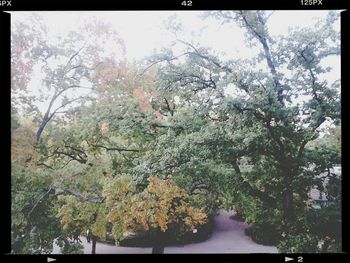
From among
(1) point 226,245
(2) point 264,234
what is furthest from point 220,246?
(2) point 264,234

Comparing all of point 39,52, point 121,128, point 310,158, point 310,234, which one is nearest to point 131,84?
point 121,128

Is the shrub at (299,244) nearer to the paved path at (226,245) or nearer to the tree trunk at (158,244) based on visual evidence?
the paved path at (226,245)

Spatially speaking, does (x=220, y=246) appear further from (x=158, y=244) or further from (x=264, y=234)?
(x=158, y=244)

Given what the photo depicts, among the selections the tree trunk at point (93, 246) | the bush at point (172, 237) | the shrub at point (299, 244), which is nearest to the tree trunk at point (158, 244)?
the bush at point (172, 237)

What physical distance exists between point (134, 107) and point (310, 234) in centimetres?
180

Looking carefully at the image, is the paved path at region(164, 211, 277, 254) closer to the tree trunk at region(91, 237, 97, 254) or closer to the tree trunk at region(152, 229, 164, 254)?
the tree trunk at region(152, 229, 164, 254)

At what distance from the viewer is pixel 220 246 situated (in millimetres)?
2211

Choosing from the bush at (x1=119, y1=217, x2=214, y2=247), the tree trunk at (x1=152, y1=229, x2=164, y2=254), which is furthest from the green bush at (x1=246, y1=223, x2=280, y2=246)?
the tree trunk at (x1=152, y1=229, x2=164, y2=254)

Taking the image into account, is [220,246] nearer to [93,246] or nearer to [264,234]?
[264,234]

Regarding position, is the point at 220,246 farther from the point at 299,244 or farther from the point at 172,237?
the point at 299,244

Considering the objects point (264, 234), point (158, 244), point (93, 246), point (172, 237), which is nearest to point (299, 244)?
point (264, 234)

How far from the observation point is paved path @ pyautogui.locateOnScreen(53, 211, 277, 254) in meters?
2.20

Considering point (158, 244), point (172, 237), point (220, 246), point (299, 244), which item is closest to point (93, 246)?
point (158, 244)
